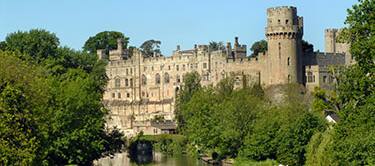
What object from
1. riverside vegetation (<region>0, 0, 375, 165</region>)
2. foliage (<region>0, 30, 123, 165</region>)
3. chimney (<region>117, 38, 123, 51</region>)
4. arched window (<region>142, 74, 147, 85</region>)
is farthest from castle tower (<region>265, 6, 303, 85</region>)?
chimney (<region>117, 38, 123, 51</region>)

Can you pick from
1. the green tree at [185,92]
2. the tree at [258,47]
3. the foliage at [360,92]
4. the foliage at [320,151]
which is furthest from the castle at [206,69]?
the foliage at [360,92]

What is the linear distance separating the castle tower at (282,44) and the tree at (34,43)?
1154 inches

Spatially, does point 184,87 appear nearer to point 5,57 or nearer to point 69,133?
point 69,133

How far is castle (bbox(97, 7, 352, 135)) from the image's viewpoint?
97750mm

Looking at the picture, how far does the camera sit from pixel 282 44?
9781cm

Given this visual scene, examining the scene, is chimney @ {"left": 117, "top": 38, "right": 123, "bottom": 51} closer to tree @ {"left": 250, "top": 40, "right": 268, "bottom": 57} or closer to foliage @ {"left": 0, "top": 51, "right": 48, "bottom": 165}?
tree @ {"left": 250, "top": 40, "right": 268, "bottom": 57}

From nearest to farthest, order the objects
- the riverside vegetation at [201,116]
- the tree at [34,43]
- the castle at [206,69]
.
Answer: the riverside vegetation at [201,116] → the tree at [34,43] → the castle at [206,69]

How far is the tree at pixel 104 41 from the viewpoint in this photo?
473 feet

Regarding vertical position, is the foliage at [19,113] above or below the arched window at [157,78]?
below

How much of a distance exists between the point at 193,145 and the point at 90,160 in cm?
2583

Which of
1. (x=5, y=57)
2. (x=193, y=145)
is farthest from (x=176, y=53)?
(x=5, y=57)

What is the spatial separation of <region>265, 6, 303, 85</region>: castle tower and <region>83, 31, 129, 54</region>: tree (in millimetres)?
48869

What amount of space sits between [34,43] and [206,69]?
4403cm

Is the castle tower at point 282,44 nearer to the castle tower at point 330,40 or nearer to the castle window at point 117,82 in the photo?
the castle tower at point 330,40
